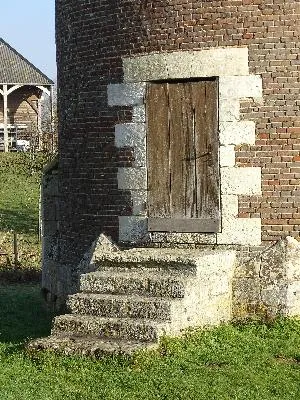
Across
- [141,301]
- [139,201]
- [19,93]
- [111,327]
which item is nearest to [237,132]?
[139,201]

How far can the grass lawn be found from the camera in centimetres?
1945

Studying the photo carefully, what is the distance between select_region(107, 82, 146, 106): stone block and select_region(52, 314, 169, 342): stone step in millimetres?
2907

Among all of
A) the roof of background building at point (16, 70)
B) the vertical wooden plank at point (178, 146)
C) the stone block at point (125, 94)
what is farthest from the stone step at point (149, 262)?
the roof of background building at point (16, 70)

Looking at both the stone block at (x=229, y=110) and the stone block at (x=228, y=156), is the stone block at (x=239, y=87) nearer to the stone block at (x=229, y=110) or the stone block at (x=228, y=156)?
the stone block at (x=229, y=110)

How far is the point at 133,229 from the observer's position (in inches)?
388

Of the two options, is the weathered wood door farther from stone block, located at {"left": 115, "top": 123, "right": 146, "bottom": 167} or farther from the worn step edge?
the worn step edge

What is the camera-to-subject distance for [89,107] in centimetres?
1031

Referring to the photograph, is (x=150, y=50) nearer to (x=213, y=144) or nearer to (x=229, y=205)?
(x=213, y=144)

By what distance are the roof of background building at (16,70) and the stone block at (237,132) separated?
3412cm

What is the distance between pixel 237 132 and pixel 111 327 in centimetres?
287

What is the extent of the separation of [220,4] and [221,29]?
0.97 feet

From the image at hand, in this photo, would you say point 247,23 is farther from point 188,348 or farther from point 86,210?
point 188,348

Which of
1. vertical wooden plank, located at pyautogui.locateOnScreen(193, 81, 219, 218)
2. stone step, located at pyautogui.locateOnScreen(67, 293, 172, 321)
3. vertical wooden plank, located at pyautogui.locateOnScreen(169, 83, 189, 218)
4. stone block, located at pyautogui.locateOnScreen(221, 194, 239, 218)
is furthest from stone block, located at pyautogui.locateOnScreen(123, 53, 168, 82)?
stone step, located at pyautogui.locateOnScreen(67, 293, 172, 321)

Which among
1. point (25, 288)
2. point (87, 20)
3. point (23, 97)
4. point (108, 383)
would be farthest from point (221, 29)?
point (23, 97)
